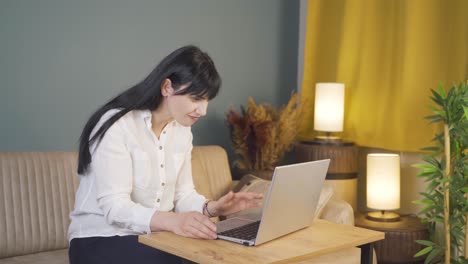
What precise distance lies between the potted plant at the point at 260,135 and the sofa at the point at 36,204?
1.09 meters

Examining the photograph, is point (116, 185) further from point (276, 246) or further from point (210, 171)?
point (210, 171)

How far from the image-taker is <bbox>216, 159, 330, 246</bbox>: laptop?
1.70 m

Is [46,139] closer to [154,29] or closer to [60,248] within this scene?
[60,248]

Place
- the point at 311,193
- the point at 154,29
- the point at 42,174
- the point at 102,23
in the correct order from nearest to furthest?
the point at 311,193 → the point at 42,174 → the point at 102,23 → the point at 154,29

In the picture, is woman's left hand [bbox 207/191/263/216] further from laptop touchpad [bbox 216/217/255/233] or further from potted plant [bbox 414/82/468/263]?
potted plant [bbox 414/82/468/263]

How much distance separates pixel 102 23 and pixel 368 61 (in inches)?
61.0

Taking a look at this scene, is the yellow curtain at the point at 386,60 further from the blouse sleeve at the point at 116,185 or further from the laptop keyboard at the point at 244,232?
the blouse sleeve at the point at 116,185

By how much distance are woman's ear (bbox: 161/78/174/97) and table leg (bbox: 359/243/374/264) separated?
2.54ft

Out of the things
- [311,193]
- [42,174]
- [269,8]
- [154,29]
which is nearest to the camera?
[311,193]

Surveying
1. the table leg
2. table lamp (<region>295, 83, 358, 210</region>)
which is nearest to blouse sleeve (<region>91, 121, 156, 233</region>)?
the table leg

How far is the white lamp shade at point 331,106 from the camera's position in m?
3.64

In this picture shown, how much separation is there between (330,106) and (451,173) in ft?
2.71

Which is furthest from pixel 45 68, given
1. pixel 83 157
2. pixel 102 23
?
pixel 83 157

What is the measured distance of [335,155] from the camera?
11.8 ft
